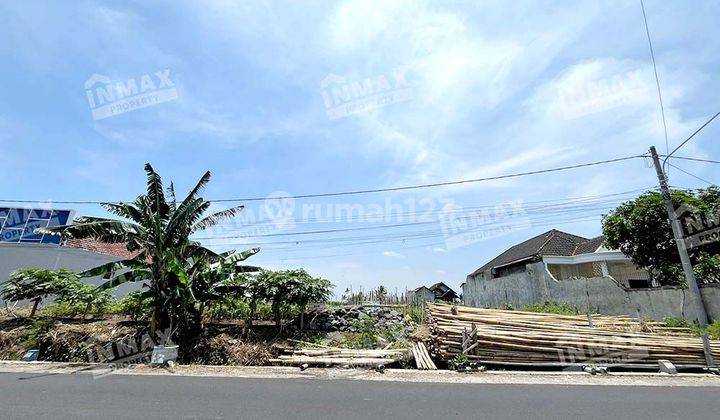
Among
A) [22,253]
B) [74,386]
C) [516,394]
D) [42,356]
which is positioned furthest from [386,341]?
[22,253]

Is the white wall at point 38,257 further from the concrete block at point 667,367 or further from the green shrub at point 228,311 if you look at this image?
the concrete block at point 667,367

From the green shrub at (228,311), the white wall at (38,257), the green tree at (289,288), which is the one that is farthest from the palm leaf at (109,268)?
the white wall at (38,257)

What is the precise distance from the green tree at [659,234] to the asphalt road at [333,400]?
32.4 ft

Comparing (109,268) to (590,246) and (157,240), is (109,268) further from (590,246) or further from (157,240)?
(590,246)

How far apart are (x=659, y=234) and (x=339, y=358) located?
14174 mm

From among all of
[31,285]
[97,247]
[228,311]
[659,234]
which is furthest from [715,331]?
[97,247]

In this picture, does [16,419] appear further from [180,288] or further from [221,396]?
[180,288]

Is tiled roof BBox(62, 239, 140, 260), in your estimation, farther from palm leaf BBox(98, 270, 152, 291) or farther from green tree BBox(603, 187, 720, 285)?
green tree BBox(603, 187, 720, 285)

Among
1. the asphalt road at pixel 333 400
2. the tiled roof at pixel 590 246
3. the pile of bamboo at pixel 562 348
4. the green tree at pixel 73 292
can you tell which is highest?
the tiled roof at pixel 590 246

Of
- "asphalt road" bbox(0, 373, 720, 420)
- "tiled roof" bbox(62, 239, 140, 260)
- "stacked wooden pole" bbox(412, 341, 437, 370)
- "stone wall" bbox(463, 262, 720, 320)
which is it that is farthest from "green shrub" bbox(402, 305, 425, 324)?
"tiled roof" bbox(62, 239, 140, 260)

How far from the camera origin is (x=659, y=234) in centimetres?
1457

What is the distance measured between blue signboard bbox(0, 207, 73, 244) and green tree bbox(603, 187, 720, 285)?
26940 mm

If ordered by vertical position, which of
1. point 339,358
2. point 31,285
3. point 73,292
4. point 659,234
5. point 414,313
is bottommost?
point 339,358

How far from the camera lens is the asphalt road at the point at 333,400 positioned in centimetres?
515
